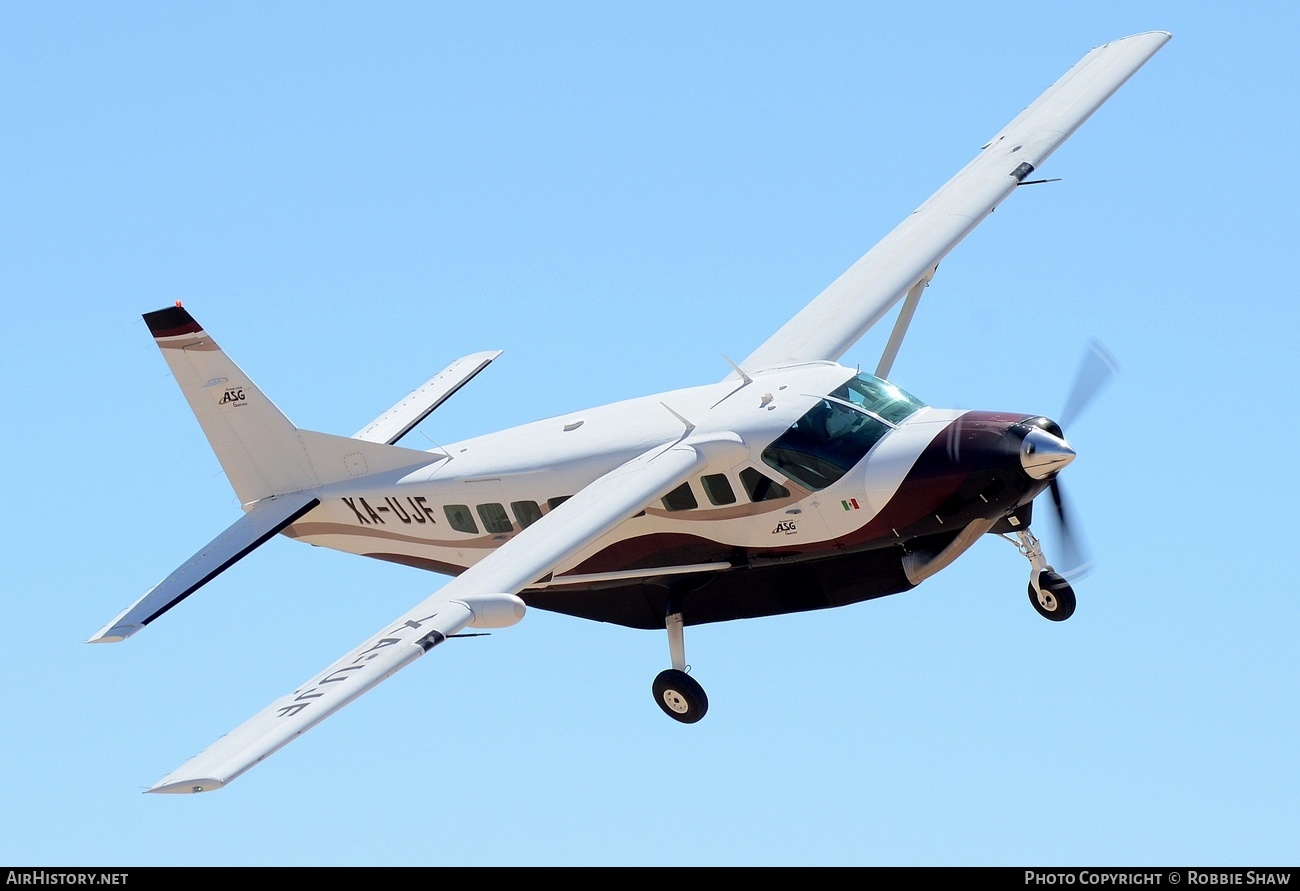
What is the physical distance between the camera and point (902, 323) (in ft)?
96.7

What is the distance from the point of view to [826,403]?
2448 centimetres

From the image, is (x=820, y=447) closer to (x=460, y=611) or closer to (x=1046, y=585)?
(x=1046, y=585)

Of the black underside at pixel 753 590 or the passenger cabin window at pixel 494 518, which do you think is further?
the passenger cabin window at pixel 494 518

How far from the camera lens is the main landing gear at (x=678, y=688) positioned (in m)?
24.8

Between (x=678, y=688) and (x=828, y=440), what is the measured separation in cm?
394

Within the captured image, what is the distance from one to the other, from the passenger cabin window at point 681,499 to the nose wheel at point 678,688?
1.58m

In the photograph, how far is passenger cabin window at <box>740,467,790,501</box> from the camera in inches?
955

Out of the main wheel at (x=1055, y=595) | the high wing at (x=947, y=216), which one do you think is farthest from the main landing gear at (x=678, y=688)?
the main wheel at (x=1055, y=595)

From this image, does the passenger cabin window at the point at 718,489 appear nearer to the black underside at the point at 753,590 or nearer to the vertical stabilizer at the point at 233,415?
the black underside at the point at 753,590

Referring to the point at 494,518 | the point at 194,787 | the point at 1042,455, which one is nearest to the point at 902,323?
the point at 1042,455

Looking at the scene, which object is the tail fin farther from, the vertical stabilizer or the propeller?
the propeller

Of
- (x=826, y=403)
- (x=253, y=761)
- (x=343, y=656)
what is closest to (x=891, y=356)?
(x=826, y=403)

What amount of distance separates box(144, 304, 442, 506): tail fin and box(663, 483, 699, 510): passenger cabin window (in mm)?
5809
